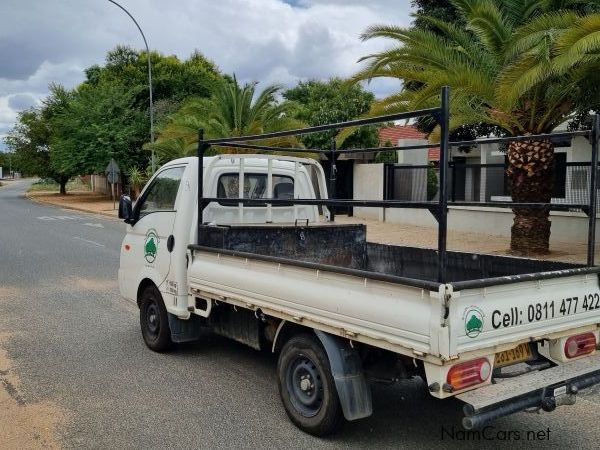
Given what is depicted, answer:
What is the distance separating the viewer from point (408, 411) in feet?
15.1

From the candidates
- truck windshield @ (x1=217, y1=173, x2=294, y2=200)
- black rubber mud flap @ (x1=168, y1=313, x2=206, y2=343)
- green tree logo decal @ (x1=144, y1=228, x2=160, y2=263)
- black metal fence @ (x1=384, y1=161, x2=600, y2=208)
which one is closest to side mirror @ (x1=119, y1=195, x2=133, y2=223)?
green tree logo decal @ (x1=144, y1=228, x2=160, y2=263)

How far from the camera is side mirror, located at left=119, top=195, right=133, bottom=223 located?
6.18m

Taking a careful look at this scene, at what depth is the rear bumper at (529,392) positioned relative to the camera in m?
3.32

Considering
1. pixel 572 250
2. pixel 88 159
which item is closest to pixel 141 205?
pixel 572 250

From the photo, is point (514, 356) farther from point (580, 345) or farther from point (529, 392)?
point (580, 345)

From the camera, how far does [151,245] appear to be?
607cm

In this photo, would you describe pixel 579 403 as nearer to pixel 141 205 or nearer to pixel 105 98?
pixel 141 205

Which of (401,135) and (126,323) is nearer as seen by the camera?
(126,323)

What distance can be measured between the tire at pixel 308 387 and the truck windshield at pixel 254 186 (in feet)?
7.18

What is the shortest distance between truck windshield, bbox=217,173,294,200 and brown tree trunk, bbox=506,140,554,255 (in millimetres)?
7345

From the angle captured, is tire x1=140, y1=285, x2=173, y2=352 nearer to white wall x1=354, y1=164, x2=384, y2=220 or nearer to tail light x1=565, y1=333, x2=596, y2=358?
tail light x1=565, y1=333, x2=596, y2=358

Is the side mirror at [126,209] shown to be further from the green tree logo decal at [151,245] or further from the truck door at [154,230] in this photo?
the green tree logo decal at [151,245]

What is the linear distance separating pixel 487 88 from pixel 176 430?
922cm

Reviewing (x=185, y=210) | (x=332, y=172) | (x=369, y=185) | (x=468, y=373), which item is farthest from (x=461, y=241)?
(x=468, y=373)
